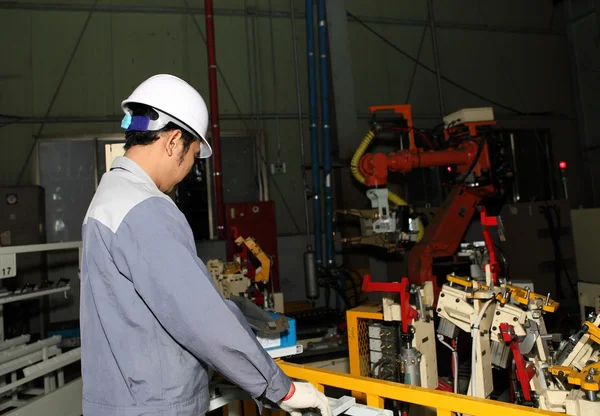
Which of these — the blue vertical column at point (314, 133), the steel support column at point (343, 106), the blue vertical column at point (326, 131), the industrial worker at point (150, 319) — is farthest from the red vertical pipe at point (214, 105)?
the industrial worker at point (150, 319)

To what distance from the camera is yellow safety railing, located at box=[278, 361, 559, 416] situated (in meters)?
1.35

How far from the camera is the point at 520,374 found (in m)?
1.98

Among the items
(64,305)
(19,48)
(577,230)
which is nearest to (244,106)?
(19,48)

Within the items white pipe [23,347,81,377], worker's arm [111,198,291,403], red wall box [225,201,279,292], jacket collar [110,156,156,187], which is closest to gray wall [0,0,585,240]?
red wall box [225,201,279,292]

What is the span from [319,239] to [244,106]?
237 cm

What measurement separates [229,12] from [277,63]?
3.36ft

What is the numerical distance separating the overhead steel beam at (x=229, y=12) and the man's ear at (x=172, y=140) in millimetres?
6127

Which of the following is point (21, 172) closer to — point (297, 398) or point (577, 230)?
point (297, 398)

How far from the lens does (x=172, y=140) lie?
1347 mm

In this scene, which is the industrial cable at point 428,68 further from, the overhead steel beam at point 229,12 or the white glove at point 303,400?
the white glove at point 303,400

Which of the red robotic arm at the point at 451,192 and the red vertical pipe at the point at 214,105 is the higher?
the red vertical pipe at the point at 214,105

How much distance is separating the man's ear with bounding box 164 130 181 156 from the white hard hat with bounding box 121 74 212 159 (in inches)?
1.1

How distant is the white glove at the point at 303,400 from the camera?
1.30 metres

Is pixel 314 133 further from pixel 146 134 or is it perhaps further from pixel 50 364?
pixel 146 134
